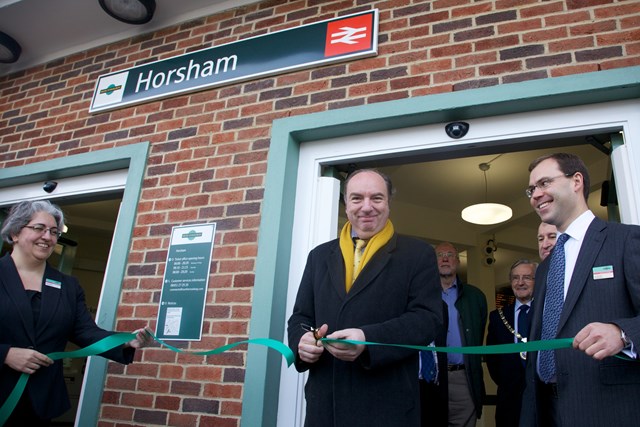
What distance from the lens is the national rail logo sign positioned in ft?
10.7

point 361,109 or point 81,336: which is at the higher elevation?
point 361,109

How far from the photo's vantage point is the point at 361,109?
3.05 m

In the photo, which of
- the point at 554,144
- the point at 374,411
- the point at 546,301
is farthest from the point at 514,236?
the point at 374,411

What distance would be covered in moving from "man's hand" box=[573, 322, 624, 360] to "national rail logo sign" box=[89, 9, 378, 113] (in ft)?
7.02

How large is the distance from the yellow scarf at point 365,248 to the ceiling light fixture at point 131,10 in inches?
106

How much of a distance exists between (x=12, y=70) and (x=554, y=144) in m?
4.87

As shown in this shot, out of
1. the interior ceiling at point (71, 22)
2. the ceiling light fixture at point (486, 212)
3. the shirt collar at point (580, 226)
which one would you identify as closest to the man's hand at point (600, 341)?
the shirt collar at point (580, 226)

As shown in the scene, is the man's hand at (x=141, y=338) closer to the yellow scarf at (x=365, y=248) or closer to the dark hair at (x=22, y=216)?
the dark hair at (x=22, y=216)

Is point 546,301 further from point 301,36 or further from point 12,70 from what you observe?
point 12,70

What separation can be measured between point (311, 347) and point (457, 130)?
161 cm

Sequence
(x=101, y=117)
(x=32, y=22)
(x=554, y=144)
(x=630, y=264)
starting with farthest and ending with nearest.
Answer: (x=32, y=22)
(x=101, y=117)
(x=554, y=144)
(x=630, y=264)

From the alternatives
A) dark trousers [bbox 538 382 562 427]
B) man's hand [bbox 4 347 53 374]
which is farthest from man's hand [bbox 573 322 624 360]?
man's hand [bbox 4 347 53 374]

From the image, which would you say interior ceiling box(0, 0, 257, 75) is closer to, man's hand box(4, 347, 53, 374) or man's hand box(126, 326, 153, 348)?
man's hand box(126, 326, 153, 348)

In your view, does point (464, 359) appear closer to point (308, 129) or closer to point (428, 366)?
point (428, 366)
